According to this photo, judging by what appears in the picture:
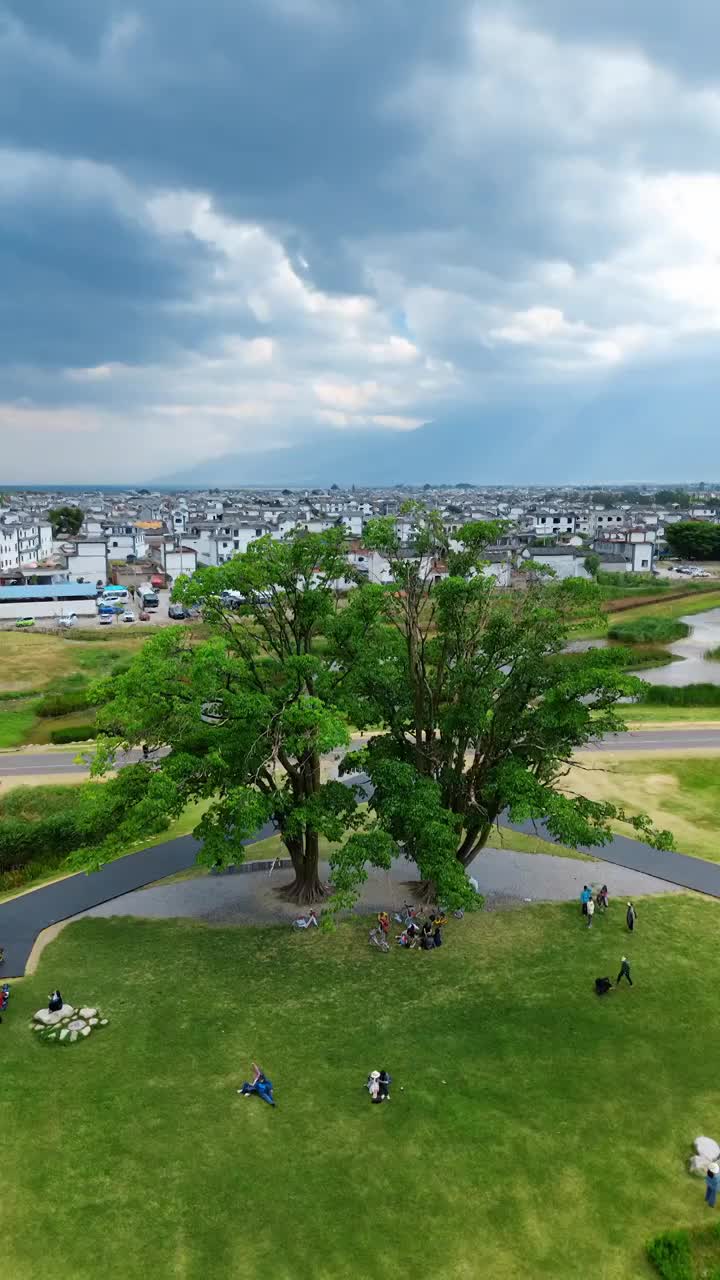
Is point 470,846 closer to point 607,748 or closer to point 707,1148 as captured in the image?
point 707,1148

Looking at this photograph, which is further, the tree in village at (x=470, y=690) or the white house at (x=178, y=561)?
the white house at (x=178, y=561)

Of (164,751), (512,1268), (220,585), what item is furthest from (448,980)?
(164,751)

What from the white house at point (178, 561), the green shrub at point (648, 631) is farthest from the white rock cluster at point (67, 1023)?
the white house at point (178, 561)

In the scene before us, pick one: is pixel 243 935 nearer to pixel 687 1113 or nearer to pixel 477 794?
pixel 477 794

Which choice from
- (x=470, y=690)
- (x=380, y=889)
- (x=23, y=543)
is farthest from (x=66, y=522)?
(x=470, y=690)

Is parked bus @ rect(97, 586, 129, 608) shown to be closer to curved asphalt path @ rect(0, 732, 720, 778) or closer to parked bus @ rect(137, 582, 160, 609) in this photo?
parked bus @ rect(137, 582, 160, 609)

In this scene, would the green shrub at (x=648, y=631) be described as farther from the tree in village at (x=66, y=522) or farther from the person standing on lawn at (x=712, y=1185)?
the tree in village at (x=66, y=522)
